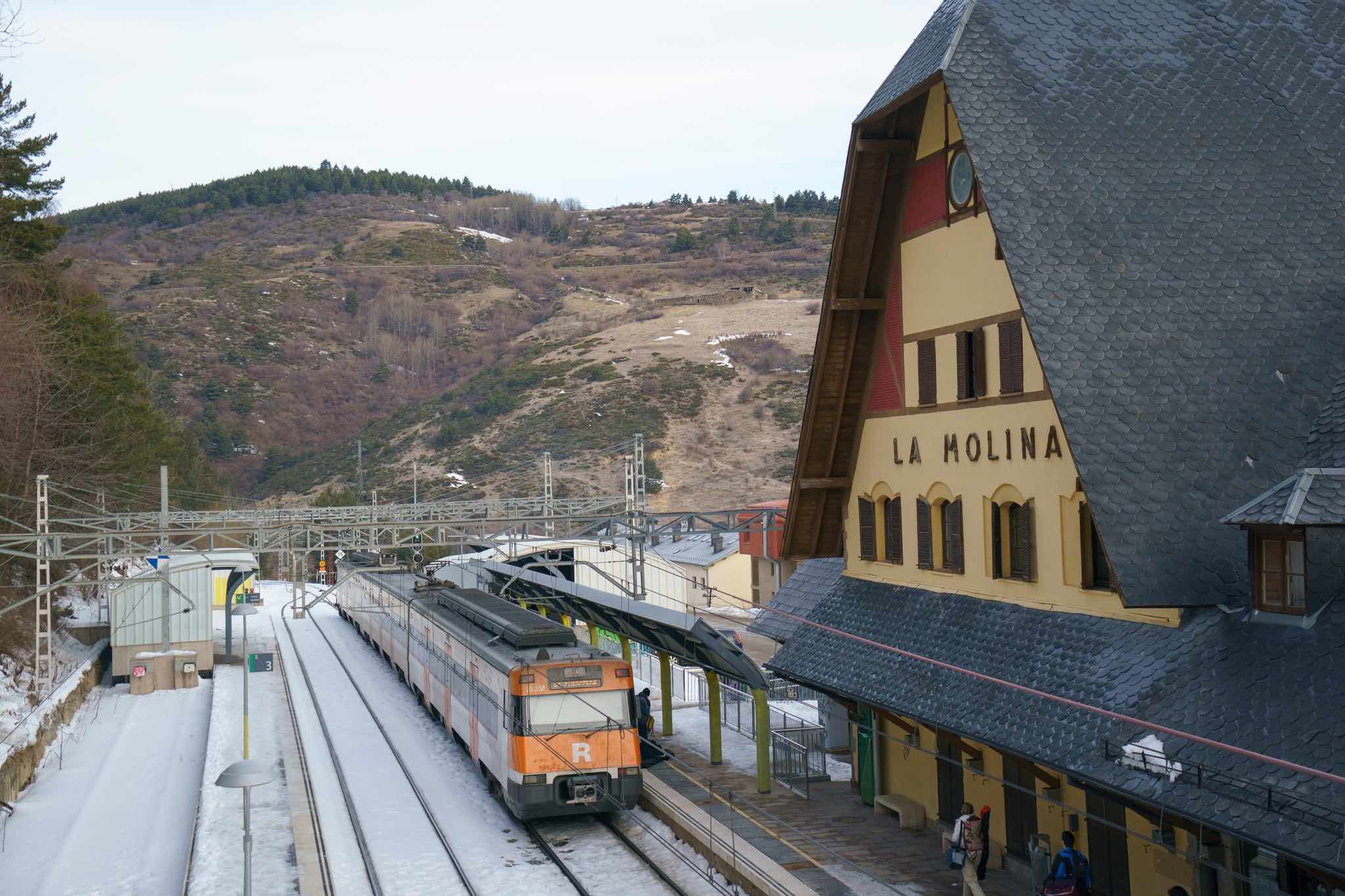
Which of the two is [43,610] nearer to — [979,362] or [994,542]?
[994,542]

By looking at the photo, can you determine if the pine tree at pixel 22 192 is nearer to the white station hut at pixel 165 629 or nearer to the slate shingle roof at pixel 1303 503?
the white station hut at pixel 165 629

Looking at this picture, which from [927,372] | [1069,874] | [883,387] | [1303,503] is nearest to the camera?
[1303,503]

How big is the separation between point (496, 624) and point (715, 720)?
5.55 m

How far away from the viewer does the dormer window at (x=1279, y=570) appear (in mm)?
12609

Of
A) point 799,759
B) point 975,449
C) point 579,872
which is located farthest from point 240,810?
point 975,449

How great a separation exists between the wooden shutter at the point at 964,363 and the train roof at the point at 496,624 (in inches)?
352

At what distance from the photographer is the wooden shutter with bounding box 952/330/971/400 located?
18359 millimetres

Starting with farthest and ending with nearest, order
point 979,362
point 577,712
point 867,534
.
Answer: point 577,712
point 867,534
point 979,362

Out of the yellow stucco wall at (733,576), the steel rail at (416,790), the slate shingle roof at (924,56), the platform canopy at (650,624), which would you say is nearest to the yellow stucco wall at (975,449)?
the slate shingle roof at (924,56)

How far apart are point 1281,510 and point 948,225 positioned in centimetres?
755

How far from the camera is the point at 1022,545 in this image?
17297 millimetres

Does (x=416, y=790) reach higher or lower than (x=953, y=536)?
lower

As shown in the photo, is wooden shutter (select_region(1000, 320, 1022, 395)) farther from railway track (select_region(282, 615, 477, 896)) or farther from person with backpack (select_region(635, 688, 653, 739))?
person with backpack (select_region(635, 688, 653, 739))

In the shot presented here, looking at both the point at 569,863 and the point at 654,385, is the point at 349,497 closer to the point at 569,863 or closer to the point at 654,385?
the point at 654,385
